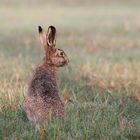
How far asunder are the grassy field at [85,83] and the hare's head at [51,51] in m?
0.61

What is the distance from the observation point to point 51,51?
716 cm

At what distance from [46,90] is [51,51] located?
63 centimetres

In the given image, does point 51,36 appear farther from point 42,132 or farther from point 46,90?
point 42,132

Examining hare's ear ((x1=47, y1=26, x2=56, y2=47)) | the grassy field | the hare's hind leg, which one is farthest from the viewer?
hare's ear ((x1=47, y1=26, x2=56, y2=47))

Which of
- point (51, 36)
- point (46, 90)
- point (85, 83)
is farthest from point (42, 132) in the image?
point (85, 83)

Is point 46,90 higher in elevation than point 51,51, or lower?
lower

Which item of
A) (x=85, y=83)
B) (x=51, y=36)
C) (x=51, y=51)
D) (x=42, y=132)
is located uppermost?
(x=51, y=36)

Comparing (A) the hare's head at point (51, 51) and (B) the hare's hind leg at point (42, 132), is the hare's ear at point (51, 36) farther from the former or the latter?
(B) the hare's hind leg at point (42, 132)

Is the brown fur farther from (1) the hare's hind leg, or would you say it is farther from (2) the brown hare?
(1) the hare's hind leg

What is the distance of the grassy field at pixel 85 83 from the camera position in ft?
21.3

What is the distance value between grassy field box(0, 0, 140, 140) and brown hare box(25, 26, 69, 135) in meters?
0.13

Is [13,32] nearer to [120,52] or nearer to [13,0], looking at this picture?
[120,52]

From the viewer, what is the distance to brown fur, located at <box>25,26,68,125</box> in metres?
6.52

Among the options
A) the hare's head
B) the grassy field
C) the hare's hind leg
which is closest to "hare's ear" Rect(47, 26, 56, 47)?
the hare's head
